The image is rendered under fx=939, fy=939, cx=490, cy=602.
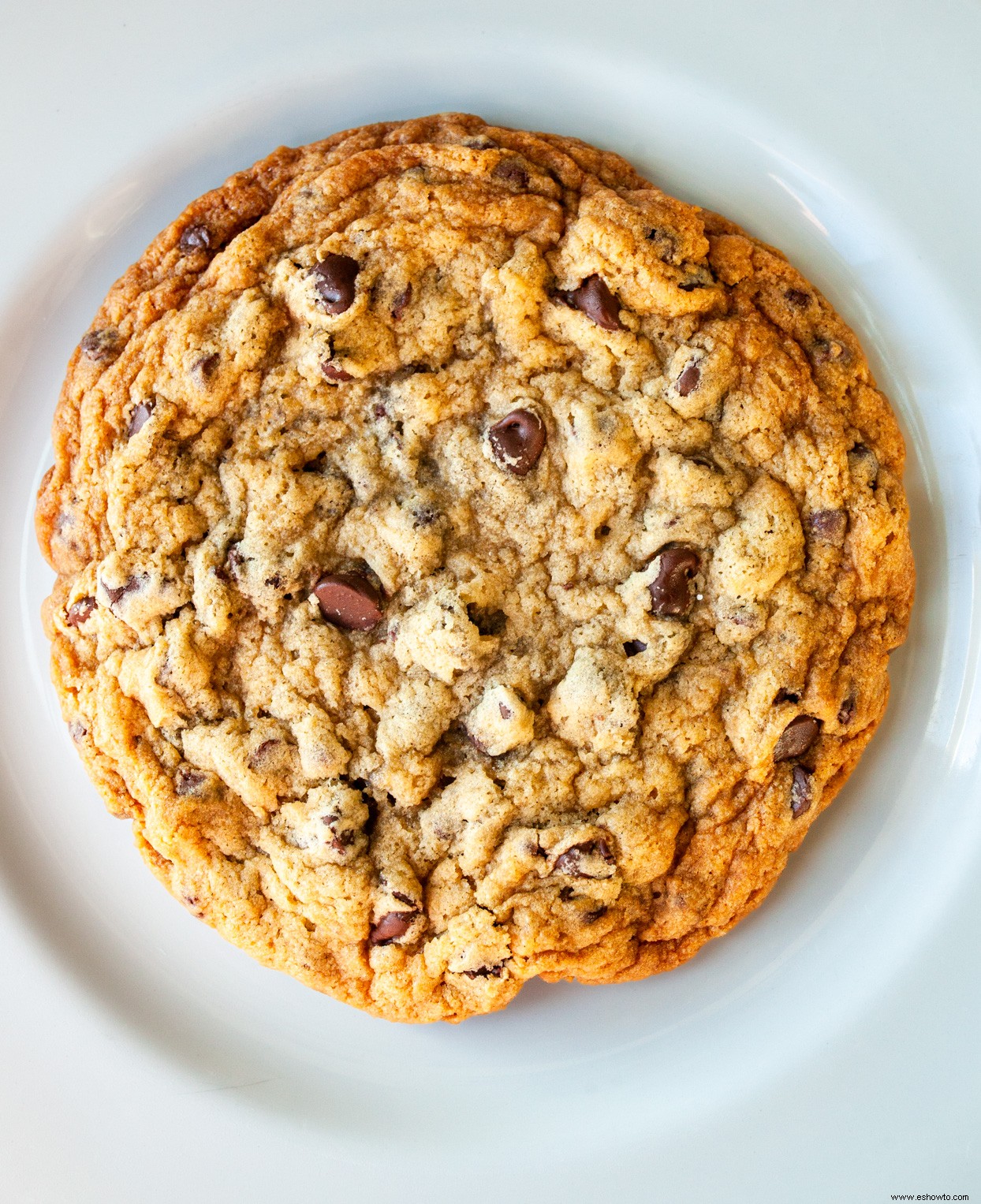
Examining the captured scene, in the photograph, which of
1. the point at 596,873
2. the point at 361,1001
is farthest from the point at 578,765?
the point at 361,1001

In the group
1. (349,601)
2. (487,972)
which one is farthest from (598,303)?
(487,972)

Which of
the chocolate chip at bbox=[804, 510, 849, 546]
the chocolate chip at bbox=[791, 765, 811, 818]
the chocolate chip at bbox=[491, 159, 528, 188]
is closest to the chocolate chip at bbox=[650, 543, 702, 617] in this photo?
the chocolate chip at bbox=[804, 510, 849, 546]

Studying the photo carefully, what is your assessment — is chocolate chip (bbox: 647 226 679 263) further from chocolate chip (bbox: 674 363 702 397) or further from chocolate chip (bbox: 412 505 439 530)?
chocolate chip (bbox: 412 505 439 530)

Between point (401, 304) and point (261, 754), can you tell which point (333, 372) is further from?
point (261, 754)

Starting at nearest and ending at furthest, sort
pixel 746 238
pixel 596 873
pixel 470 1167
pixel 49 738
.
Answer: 1. pixel 596 873
2. pixel 746 238
3. pixel 470 1167
4. pixel 49 738

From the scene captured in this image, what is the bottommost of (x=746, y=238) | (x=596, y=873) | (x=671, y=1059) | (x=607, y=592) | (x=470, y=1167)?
(x=470, y=1167)

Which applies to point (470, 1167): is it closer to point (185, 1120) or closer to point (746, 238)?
point (185, 1120)
